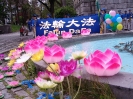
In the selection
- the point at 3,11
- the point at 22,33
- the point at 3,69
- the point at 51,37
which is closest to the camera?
the point at 3,69

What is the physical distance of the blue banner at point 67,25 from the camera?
1053 centimetres

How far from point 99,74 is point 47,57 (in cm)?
58

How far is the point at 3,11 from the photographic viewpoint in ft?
88.8

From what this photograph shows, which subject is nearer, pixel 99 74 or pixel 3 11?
pixel 99 74

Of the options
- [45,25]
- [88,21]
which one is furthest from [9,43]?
[88,21]

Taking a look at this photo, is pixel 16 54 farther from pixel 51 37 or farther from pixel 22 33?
pixel 22 33

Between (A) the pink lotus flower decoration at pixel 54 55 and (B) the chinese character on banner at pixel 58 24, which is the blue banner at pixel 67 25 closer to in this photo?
(B) the chinese character on banner at pixel 58 24

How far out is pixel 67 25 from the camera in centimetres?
1069

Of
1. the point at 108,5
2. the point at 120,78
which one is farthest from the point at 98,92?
the point at 108,5

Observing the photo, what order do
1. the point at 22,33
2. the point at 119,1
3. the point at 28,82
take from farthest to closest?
the point at 22,33, the point at 119,1, the point at 28,82

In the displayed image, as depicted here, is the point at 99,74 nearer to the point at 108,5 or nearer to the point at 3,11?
the point at 108,5

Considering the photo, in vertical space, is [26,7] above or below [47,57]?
above

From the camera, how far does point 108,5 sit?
53.2ft

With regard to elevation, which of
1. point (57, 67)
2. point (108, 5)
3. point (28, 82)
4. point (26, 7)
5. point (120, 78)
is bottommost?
point (28, 82)
